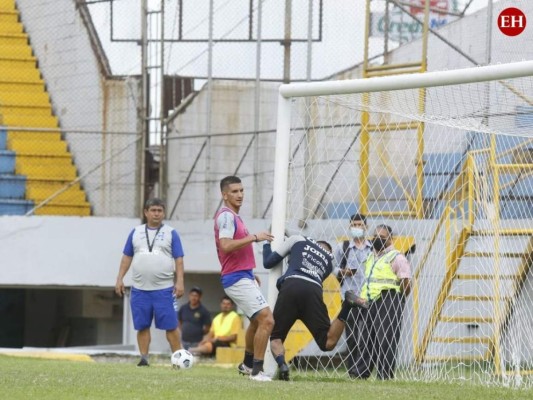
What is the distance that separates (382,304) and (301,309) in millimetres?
1764

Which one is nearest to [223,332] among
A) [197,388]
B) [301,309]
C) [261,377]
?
[301,309]

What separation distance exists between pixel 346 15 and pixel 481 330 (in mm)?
6449

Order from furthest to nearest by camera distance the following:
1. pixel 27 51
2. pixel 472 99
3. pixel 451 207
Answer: pixel 27 51, pixel 451 207, pixel 472 99

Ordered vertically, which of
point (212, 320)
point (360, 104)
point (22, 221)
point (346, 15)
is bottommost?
point (212, 320)

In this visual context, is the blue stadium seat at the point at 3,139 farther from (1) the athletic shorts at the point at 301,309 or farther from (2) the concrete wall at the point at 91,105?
(1) the athletic shorts at the point at 301,309

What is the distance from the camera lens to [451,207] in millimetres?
17234

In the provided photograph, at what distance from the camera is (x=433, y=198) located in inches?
702

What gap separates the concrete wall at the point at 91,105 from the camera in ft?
72.8

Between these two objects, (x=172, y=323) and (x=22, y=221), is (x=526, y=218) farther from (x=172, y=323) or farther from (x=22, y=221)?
(x=22, y=221)

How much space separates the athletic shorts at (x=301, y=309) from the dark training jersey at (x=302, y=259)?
3.0 inches

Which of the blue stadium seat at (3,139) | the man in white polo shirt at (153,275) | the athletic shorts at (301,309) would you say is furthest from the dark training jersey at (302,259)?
the blue stadium seat at (3,139)

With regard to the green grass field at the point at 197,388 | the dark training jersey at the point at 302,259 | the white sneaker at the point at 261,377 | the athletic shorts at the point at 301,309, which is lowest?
the white sneaker at the point at 261,377

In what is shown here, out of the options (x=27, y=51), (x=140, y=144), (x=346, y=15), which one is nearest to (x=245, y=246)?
(x=346, y=15)

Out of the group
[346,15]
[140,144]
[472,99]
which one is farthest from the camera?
[140,144]
